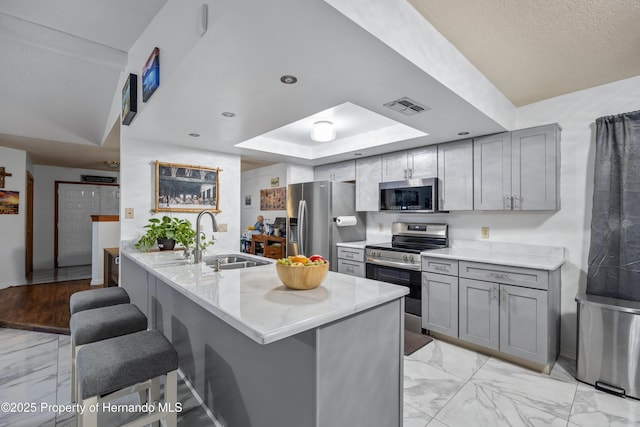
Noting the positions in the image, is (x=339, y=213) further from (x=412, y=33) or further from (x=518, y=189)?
(x=412, y=33)

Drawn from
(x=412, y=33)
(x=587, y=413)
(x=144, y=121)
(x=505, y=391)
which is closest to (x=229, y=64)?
(x=412, y=33)

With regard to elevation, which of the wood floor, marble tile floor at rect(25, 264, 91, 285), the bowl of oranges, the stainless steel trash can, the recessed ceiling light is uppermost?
the recessed ceiling light

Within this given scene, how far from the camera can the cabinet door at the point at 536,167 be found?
2.68 meters

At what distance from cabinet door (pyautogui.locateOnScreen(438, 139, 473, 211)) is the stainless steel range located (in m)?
0.40

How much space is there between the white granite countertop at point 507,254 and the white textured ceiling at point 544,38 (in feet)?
4.97

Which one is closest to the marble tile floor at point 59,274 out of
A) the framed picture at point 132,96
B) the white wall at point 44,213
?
the white wall at point 44,213

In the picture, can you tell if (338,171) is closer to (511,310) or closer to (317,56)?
(511,310)

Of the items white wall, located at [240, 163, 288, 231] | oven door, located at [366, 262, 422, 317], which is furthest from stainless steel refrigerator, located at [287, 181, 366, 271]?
white wall, located at [240, 163, 288, 231]

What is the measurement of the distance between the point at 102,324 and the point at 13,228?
488cm

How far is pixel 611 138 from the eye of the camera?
2451 mm

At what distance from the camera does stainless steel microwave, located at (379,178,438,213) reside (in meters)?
3.39

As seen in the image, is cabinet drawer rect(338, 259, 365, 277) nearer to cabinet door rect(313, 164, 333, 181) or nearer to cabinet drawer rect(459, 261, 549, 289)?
cabinet drawer rect(459, 261, 549, 289)

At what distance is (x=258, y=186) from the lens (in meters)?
6.56

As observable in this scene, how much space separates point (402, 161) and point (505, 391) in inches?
101
